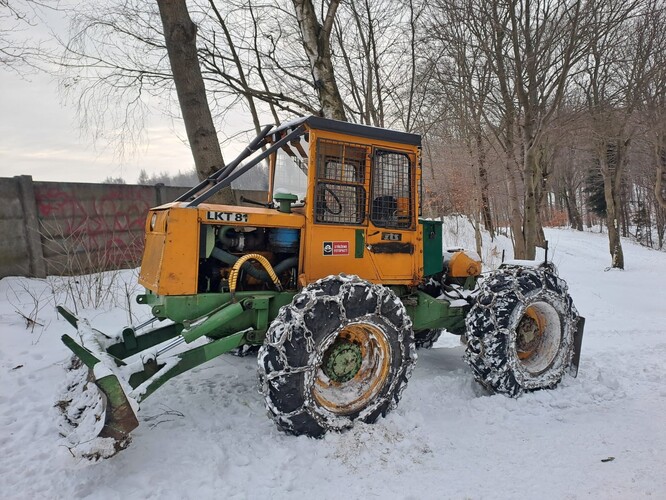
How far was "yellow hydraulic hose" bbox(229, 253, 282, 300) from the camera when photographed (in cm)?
340

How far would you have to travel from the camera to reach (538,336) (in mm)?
4629

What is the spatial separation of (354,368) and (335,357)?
21 centimetres

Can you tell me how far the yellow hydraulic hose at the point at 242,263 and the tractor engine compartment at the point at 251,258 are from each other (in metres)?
0.02

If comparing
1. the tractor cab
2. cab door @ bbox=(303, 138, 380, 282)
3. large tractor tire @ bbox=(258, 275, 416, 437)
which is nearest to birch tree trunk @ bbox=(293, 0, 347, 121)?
the tractor cab

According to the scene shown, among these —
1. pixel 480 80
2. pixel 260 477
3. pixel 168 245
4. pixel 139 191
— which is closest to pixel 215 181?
pixel 168 245

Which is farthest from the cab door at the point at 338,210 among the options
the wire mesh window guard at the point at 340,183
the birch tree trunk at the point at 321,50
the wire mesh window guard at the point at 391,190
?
the birch tree trunk at the point at 321,50

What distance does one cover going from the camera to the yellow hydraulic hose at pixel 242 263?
340 centimetres

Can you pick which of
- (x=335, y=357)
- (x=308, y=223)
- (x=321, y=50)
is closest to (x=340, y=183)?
(x=308, y=223)

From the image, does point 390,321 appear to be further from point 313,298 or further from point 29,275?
point 29,275

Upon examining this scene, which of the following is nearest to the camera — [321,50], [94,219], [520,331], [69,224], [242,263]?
[242,263]

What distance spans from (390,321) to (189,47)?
17.7 feet

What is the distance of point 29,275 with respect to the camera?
750 centimetres

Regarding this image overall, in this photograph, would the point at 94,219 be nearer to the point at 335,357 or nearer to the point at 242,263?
the point at 242,263

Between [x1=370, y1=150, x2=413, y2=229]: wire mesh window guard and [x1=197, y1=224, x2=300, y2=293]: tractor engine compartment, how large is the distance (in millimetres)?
815
